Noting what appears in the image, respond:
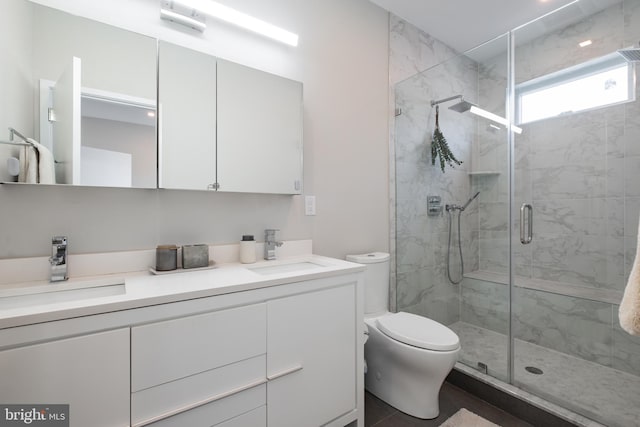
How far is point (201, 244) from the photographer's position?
1397 millimetres

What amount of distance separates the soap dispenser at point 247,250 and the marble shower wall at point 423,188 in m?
1.22

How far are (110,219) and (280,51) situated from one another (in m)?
1.26

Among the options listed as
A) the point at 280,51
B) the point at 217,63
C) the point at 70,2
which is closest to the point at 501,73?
the point at 280,51

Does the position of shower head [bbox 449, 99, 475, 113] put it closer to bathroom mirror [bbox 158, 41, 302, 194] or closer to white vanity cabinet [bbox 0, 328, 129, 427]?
bathroom mirror [bbox 158, 41, 302, 194]

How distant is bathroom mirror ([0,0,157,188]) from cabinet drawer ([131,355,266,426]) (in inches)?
32.0

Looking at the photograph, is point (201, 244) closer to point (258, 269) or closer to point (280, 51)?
point (258, 269)

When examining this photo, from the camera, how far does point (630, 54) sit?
5.31 ft

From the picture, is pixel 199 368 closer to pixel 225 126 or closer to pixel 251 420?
pixel 251 420

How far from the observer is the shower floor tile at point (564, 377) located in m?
1.48

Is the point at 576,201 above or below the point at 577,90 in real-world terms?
below

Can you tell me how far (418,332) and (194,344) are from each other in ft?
3.79

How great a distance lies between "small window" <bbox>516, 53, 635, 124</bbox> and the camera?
5.71 ft

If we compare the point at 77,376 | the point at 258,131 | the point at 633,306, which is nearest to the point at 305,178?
the point at 258,131

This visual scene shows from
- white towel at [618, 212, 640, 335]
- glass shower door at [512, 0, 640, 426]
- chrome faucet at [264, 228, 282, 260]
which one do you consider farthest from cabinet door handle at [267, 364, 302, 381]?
glass shower door at [512, 0, 640, 426]
